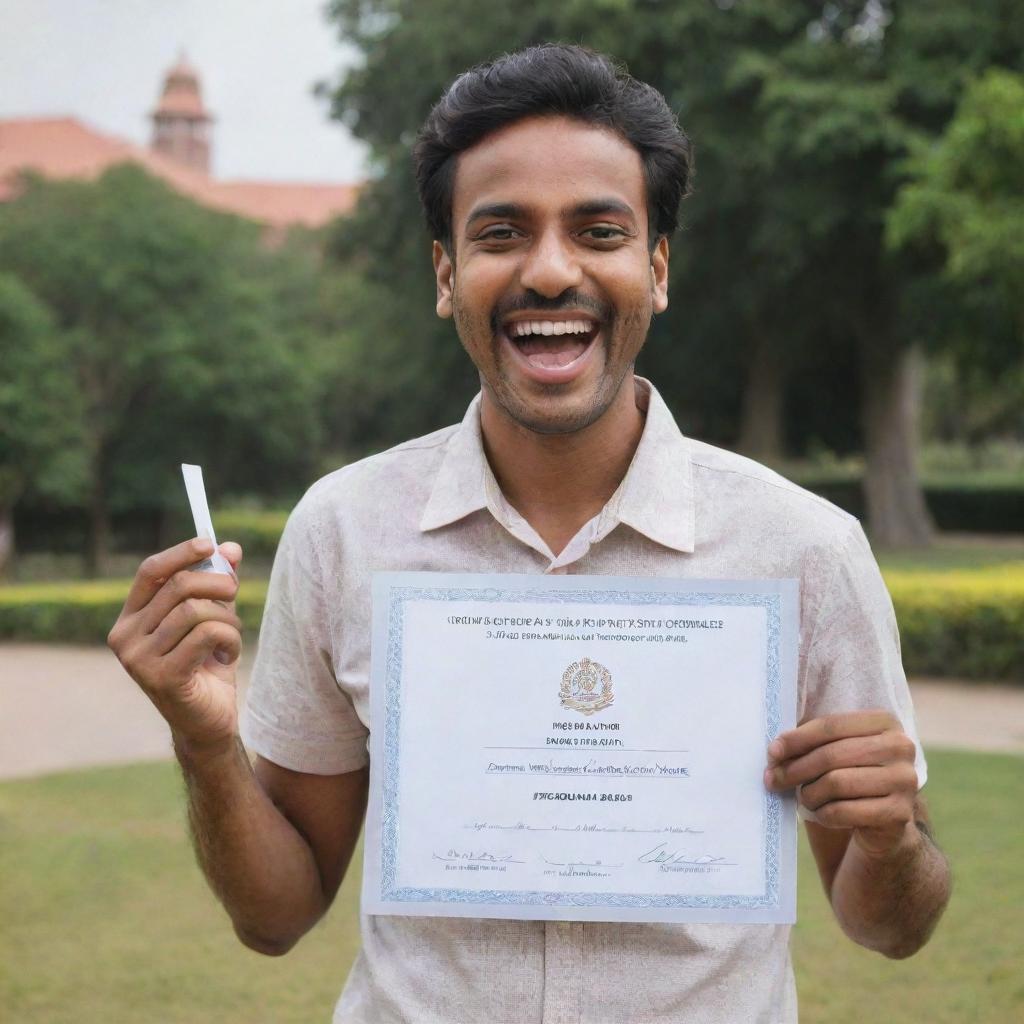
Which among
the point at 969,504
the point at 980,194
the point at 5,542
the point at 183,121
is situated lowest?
the point at 5,542

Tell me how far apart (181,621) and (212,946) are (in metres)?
4.08

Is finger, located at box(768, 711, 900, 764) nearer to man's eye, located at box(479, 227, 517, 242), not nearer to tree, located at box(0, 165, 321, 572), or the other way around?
man's eye, located at box(479, 227, 517, 242)

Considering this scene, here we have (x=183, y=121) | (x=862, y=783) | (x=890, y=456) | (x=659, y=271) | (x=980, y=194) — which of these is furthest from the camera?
(x=183, y=121)

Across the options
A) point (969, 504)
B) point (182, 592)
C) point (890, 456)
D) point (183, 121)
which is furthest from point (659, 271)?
point (183, 121)

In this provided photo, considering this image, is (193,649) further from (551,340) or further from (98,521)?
(98,521)

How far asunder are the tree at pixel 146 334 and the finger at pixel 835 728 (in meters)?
26.9

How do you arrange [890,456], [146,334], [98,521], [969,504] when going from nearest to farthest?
[890,456] < [146,334] < [98,521] < [969,504]

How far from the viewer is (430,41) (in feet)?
69.5

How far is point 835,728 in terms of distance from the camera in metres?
1.71

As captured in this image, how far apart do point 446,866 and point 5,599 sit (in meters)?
14.3

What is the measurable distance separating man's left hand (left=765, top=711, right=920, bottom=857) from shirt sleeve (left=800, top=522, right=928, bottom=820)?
11 centimetres

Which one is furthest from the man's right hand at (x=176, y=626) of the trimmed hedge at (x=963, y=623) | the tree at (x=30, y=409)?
the tree at (x=30, y=409)
